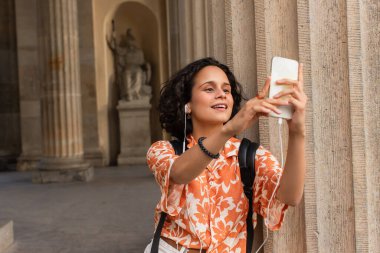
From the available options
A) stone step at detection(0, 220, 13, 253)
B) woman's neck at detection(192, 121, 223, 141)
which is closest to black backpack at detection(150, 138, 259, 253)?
woman's neck at detection(192, 121, 223, 141)

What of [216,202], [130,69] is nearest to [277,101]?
[216,202]

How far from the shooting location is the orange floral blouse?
1924 millimetres

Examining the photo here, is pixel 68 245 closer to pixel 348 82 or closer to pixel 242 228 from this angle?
pixel 242 228

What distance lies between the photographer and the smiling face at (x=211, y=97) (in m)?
2.00

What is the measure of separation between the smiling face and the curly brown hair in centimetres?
5

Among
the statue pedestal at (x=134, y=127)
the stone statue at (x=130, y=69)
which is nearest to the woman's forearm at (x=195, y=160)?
the statue pedestal at (x=134, y=127)

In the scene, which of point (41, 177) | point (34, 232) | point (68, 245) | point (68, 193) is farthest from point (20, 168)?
point (68, 245)

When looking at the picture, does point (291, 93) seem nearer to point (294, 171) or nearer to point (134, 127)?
point (294, 171)

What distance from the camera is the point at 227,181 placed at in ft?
6.52

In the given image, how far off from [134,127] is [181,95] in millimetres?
13117

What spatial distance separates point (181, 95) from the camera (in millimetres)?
2170

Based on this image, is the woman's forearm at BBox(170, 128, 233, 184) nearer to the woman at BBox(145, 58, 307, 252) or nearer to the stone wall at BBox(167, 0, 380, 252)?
the woman at BBox(145, 58, 307, 252)

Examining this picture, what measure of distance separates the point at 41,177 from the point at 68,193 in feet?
6.42

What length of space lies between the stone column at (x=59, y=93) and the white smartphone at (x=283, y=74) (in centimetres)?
976
